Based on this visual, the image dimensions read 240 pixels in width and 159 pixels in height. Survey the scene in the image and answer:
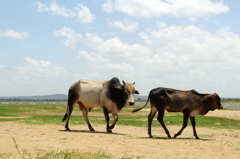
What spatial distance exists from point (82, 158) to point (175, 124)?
14.8 meters

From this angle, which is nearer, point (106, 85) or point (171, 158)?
point (171, 158)

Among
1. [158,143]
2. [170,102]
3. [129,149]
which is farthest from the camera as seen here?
[170,102]

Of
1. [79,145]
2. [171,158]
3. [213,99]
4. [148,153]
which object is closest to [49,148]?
[79,145]

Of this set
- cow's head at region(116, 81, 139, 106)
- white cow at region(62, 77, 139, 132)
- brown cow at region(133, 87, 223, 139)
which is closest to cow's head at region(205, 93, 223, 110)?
brown cow at region(133, 87, 223, 139)

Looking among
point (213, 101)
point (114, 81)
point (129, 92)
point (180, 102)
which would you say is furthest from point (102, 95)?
point (213, 101)

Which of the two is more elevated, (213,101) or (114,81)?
(114,81)

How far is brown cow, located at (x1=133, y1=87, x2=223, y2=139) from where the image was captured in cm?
1377

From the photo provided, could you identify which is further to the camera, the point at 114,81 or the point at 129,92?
A: the point at 114,81

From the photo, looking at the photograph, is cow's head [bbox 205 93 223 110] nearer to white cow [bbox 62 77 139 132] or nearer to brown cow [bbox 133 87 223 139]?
brown cow [bbox 133 87 223 139]

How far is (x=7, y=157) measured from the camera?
7.65 meters

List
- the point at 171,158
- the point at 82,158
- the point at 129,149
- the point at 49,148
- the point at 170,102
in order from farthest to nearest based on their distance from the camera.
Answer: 1. the point at 170,102
2. the point at 129,149
3. the point at 49,148
4. the point at 171,158
5. the point at 82,158

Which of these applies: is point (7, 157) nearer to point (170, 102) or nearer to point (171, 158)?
point (171, 158)

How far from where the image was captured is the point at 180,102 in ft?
46.0

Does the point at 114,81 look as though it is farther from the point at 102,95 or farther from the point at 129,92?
the point at 129,92
